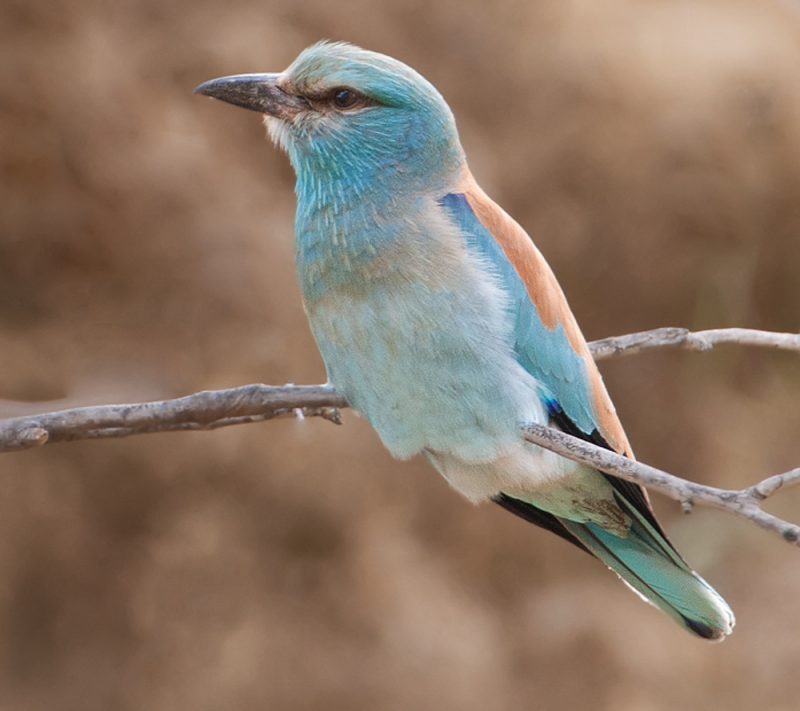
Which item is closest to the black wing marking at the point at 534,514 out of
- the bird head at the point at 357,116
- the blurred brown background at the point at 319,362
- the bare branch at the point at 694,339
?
the bare branch at the point at 694,339

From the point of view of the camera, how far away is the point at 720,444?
408 cm

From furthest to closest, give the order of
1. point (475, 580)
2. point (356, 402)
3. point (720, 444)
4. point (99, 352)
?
point (720, 444) → point (475, 580) → point (99, 352) → point (356, 402)

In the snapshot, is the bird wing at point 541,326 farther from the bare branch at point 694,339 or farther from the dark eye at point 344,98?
the dark eye at point 344,98

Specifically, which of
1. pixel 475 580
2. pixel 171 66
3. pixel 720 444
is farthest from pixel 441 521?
pixel 171 66

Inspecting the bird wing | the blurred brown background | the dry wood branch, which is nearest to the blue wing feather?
the bird wing

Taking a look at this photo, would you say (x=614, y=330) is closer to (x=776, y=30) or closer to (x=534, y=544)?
(x=534, y=544)

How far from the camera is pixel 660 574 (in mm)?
1955

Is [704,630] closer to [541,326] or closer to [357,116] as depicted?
[541,326]

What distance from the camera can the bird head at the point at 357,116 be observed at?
1.82m

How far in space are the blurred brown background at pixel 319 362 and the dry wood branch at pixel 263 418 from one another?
1.54 m

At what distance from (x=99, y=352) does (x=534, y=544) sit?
1.50m

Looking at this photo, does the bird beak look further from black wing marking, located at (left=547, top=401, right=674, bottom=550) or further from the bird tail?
the bird tail

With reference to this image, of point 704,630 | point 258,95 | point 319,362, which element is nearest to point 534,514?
point 704,630

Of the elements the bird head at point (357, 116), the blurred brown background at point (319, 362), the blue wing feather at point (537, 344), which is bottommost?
the blurred brown background at point (319, 362)
